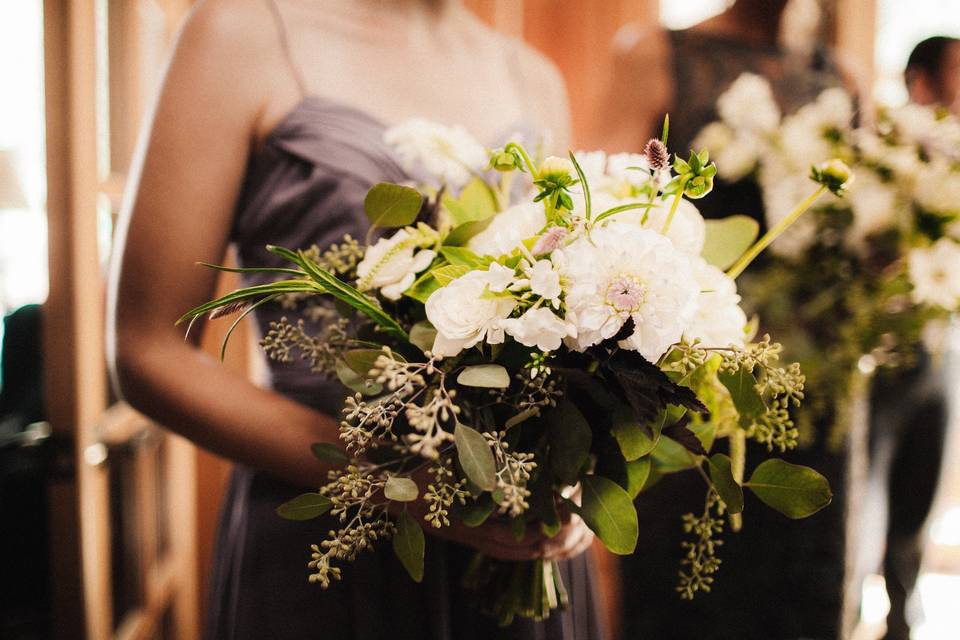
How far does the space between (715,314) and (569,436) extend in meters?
0.15

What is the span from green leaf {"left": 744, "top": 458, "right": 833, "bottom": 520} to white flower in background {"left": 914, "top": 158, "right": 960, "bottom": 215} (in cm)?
65

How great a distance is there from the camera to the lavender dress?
0.79 m

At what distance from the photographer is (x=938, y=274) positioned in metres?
0.93

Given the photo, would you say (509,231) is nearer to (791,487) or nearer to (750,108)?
(791,487)

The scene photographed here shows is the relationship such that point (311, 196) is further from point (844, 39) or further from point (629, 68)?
point (844, 39)

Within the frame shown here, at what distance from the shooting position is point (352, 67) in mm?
898

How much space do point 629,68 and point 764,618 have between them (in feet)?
3.78

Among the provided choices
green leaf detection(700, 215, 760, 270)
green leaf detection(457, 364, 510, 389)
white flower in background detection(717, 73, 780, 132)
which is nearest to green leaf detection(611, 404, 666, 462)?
green leaf detection(457, 364, 510, 389)

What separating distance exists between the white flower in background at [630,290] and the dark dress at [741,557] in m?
0.94

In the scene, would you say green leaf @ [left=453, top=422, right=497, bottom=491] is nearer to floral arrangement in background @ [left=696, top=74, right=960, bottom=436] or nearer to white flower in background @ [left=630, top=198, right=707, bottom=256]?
white flower in background @ [left=630, top=198, right=707, bottom=256]

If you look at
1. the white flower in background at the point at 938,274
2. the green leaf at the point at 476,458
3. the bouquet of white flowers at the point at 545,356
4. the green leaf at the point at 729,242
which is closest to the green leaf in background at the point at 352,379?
the bouquet of white flowers at the point at 545,356

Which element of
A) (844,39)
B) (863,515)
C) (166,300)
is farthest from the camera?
(844,39)

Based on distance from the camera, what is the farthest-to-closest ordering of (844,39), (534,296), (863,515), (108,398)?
(844,39) < (863,515) < (108,398) < (534,296)

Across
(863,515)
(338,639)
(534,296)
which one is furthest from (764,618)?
(534,296)
